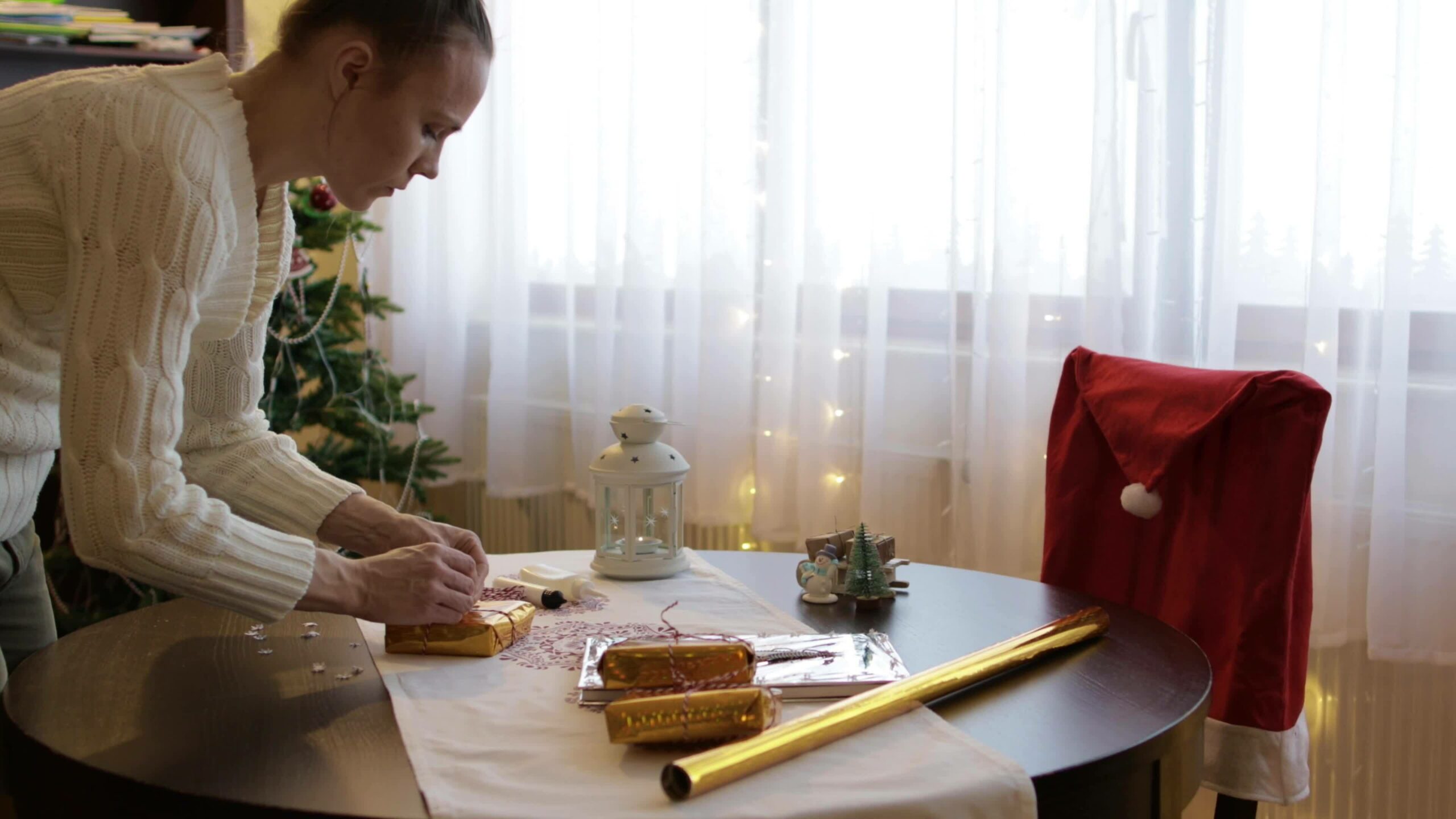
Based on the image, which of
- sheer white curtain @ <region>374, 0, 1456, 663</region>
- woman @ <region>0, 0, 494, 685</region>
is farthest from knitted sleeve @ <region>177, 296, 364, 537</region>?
sheer white curtain @ <region>374, 0, 1456, 663</region>

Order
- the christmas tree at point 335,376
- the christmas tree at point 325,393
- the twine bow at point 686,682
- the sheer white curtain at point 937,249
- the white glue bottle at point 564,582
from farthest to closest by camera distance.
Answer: the christmas tree at point 335,376 → the christmas tree at point 325,393 → the sheer white curtain at point 937,249 → the white glue bottle at point 564,582 → the twine bow at point 686,682

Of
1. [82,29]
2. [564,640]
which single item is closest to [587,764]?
[564,640]

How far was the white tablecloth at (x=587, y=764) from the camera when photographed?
864 millimetres

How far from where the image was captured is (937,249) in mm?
2359

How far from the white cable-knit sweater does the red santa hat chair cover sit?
101 cm

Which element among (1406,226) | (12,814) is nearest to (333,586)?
(12,814)

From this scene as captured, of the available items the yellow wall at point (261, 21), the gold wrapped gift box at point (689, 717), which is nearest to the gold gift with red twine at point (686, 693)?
the gold wrapped gift box at point (689, 717)

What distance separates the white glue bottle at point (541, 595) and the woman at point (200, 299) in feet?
0.35


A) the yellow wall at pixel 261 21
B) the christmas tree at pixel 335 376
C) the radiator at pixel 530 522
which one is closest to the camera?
the christmas tree at pixel 335 376

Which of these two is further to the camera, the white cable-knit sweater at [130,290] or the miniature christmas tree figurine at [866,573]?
the miniature christmas tree figurine at [866,573]

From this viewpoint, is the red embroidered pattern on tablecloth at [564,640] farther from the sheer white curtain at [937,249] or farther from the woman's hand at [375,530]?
the sheer white curtain at [937,249]

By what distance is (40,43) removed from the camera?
2.56 meters

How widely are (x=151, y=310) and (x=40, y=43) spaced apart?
6.15ft

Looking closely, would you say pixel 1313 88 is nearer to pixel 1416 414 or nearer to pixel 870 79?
pixel 1416 414
